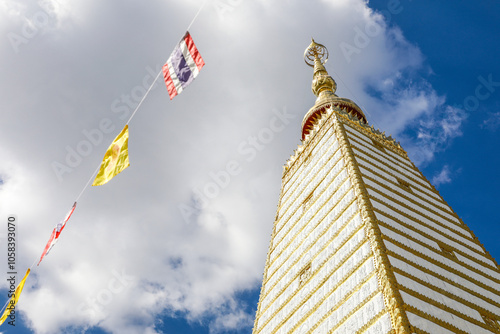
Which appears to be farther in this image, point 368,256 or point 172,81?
point 172,81

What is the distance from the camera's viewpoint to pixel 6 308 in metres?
15.5

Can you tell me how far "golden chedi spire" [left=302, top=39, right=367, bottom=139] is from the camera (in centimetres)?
2812

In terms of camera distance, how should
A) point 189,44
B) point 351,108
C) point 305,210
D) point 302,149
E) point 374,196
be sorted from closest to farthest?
point 189,44, point 374,196, point 305,210, point 302,149, point 351,108

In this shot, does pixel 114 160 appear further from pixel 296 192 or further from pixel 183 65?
pixel 296 192

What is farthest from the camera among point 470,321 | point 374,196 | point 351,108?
point 351,108

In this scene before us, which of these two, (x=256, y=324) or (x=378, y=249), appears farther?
(x=256, y=324)

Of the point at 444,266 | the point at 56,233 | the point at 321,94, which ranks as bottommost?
the point at 56,233

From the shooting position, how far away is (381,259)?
10852 millimetres

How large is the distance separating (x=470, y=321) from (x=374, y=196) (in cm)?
559

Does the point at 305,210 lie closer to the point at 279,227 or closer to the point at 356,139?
the point at 279,227

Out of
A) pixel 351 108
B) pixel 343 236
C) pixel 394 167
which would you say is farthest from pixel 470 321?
pixel 351 108

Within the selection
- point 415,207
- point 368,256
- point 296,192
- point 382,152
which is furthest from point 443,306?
point 382,152

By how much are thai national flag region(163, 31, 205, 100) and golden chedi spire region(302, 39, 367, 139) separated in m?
15.2

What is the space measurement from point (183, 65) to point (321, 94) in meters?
20.7
